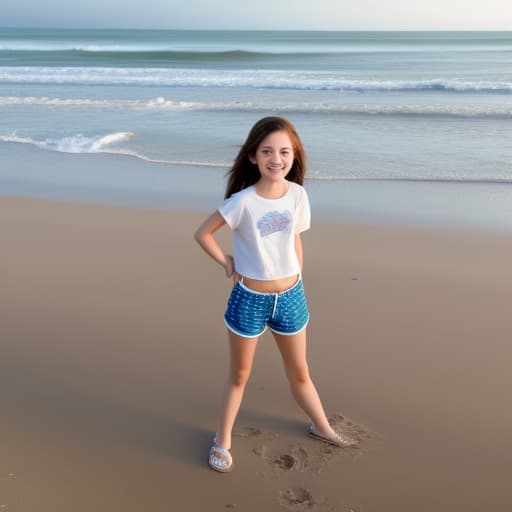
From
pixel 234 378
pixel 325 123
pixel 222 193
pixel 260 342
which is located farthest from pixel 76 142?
pixel 234 378

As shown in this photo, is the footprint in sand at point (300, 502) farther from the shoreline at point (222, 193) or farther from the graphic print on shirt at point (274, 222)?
the shoreline at point (222, 193)

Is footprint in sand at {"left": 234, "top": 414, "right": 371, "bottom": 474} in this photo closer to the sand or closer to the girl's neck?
the sand

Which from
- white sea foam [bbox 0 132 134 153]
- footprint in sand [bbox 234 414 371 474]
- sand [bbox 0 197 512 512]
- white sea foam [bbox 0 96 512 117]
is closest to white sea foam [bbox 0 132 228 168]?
white sea foam [bbox 0 132 134 153]

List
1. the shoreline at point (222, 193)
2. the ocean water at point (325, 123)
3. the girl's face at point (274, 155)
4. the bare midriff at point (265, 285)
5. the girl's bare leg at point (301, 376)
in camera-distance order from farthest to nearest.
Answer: the ocean water at point (325, 123) → the shoreline at point (222, 193) → the girl's bare leg at point (301, 376) → the bare midriff at point (265, 285) → the girl's face at point (274, 155)

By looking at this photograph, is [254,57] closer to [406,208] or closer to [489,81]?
[489,81]

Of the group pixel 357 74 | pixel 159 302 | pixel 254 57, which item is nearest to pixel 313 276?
pixel 159 302

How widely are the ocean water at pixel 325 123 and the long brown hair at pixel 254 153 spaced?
12.0ft

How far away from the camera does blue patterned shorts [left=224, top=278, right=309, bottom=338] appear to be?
2.38m

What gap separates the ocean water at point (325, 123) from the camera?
711 centimetres

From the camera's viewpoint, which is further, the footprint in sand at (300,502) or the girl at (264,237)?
the footprint in sand at (300,502)

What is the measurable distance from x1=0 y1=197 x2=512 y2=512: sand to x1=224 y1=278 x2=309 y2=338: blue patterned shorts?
2.24 feet

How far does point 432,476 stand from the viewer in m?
2.60

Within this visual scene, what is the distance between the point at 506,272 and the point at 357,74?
776 inches

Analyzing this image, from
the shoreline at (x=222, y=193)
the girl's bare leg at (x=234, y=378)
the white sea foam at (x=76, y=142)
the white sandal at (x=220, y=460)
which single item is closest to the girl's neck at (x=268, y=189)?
the girl's bare leg at (x=234, y=378)
